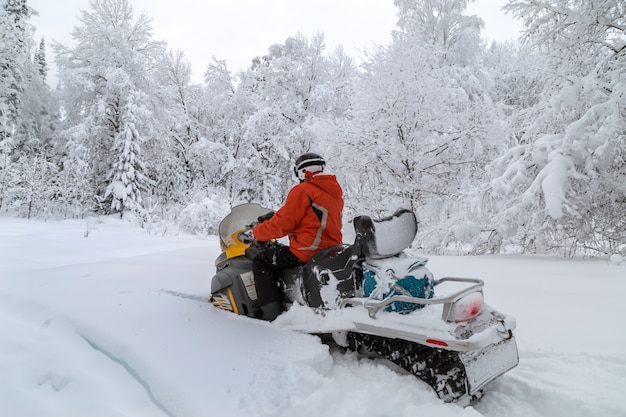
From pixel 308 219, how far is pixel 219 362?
117 cm

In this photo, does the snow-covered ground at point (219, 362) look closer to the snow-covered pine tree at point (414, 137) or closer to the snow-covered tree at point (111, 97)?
the snow-covered pine tree at point (414, 137)

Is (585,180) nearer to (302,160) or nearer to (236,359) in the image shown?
(302,160)

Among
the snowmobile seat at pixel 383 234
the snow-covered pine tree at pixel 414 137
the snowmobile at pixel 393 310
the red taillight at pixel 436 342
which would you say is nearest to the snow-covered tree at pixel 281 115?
the snow-covered pine tree at pixel 414 137

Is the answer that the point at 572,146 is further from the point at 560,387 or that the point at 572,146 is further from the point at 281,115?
the point at 281,115

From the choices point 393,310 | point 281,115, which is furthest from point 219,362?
point 281,115

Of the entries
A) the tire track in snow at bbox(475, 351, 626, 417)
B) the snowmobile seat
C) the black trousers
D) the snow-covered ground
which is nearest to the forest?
the snow-covered ground

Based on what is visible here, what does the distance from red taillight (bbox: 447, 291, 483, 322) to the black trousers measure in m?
1.23

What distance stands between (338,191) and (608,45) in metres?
6.37

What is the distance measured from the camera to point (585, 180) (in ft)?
19.7

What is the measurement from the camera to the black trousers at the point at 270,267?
117 inches

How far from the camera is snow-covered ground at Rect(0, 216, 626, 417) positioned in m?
1.91

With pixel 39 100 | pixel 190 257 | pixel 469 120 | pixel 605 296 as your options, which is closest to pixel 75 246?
pixel 190 257

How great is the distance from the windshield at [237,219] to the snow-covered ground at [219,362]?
0.64m

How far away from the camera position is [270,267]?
10.0 ft
